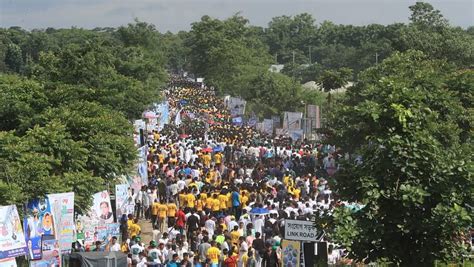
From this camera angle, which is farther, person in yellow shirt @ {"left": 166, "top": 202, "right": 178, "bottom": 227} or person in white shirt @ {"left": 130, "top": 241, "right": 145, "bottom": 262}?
person in yellow shirt @ {"left": 166, "top": 202, "right": 178, "bottom": 227}

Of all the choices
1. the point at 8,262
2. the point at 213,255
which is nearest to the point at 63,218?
the point at 8,262

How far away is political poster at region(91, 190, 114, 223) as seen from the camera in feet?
61.1

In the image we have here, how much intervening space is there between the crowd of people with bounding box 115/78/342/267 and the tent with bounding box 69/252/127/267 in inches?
80.6

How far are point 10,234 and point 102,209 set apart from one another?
4633mm

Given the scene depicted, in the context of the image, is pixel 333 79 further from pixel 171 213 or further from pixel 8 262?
pixel 8 262

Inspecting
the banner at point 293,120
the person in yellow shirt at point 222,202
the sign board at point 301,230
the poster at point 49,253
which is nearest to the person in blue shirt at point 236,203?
the person in yellow shirt at point 222,202

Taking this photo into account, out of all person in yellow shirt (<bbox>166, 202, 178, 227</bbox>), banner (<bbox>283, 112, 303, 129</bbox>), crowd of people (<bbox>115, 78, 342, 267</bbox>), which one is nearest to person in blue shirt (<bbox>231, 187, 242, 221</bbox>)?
crowd of people (<bbox>115, 78, 342, 267</bbox>)

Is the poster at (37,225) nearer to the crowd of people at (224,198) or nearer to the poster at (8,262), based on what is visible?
the poster at (8,262)

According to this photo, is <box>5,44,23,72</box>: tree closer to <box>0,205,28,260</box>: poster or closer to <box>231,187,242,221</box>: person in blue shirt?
<box>231,187,242,221</box>: person in blue shirt

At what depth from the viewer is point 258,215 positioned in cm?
2175

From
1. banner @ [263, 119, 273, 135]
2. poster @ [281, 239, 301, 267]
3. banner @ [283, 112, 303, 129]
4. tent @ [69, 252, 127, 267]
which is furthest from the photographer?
banner @ [263, 119, 273, 135]

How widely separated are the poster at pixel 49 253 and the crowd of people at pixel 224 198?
195 cm

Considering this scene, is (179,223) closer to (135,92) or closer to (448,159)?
(448,159)

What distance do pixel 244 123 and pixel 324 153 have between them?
20.8m
